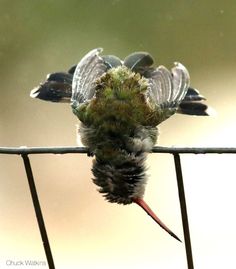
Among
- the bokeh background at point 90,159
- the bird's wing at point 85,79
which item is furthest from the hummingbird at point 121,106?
the bokeh background at point 90,159

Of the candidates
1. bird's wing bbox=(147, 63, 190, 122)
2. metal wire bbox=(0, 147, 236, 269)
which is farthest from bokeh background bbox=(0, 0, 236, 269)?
metal wire bbox=(0, 147, 236, 269)

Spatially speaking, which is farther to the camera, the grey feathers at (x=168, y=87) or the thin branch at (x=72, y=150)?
the grey feathers at (x=168, y=87)

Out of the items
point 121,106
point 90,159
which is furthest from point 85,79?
point 90,159

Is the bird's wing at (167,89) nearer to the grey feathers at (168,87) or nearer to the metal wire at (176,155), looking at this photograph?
the grey feathers at (168,87)

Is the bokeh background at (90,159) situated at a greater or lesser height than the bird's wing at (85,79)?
lesser

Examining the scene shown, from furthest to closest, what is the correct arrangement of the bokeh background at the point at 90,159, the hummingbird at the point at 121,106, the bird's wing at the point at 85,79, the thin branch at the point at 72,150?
the bokeh background at the point at 90,159, the bird's wing at the point at 85,79, the hummingbird at the point at 121,106, the thin branch at the point at 72,150

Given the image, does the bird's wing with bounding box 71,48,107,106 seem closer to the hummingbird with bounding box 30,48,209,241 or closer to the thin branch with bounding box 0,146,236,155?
the hummingbird with bounding box 30,48,209,241

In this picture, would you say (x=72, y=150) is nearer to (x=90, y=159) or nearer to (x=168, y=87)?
(x=168, y=87)
